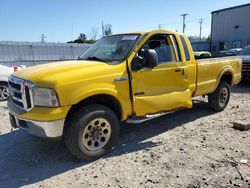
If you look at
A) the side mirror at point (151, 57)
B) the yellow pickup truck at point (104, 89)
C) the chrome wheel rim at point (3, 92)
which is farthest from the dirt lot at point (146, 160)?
the chrome wheel rim at point (3, 92)

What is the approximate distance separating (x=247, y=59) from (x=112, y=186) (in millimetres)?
10332

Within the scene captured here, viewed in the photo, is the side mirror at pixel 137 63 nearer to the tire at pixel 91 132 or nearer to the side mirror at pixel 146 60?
the side mirror at pixel 146 60

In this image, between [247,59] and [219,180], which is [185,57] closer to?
[219,180]

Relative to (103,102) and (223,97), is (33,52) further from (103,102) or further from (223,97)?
(103,102)

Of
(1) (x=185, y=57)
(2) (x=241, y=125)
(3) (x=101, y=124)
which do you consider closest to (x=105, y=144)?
(3) (x=101, y=124)

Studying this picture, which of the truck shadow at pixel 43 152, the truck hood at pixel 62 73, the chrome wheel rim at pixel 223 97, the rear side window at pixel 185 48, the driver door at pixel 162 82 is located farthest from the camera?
the chrome wheel rim at pixel 223 97

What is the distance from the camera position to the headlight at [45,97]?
3.65 m

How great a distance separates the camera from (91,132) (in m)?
4.13

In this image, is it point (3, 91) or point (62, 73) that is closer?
point (62, 73)

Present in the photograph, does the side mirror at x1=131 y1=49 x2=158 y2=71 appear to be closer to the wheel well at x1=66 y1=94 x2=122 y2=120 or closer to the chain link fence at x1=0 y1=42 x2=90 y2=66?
the wheel well at x1=66 y1=94 x2=122 y2=120

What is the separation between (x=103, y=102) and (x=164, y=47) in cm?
175

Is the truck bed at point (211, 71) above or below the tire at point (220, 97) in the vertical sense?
above

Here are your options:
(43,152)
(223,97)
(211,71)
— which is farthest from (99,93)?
(223,97)

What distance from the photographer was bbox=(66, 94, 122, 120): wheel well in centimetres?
406
